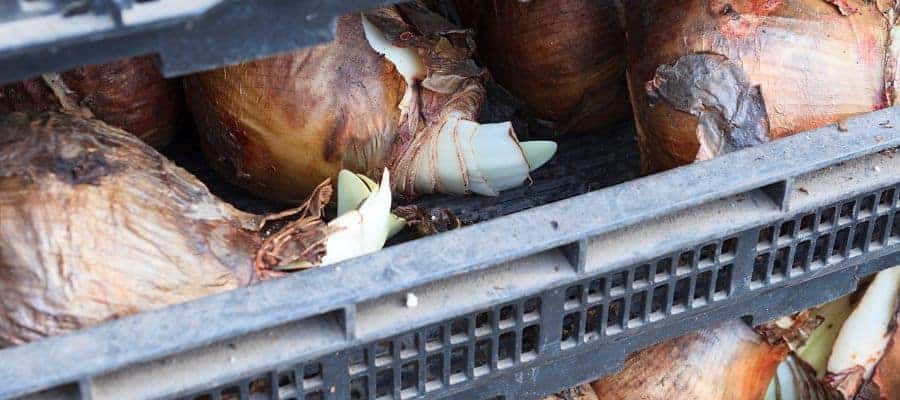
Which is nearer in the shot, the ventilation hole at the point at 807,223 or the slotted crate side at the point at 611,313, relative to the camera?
the slotted crate side at the point at 611,313

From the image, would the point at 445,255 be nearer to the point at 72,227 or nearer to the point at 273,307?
the point at 273,307

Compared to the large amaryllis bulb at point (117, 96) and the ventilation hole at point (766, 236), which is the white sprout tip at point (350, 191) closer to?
the large amaryllis bulb at point (117, 96)

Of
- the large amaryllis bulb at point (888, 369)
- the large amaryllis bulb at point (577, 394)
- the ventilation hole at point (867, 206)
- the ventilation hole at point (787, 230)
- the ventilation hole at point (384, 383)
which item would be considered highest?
the ventilation hole at point (867, 206)

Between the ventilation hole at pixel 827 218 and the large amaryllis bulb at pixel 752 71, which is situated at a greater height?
the large amaryllis bulb at pixel 752 71

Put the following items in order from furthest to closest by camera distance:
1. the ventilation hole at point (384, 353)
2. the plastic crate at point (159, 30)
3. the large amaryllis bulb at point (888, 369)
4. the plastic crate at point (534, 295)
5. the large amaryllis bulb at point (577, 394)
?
the large amaryllis bulb at point (888, 369)
the large amaryllis bulb at point (577, 394)
the ventilation hole at point (384, 353)
the plastic crate at point (534, 295)
the plastic crate at point (159, 30)

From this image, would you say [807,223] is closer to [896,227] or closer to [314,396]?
[896,227]

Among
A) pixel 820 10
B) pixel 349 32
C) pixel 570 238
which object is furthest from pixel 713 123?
pixel 349 32

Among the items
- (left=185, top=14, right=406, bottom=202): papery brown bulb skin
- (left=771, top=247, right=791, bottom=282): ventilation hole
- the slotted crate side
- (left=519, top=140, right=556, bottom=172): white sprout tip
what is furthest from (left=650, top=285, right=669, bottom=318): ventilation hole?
(left=185, top=14, right=406, bottom=202): papery brown bulb skin

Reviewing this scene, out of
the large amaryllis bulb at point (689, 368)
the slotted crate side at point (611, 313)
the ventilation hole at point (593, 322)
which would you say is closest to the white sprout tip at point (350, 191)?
the slotted crate side at point (611, 313)
